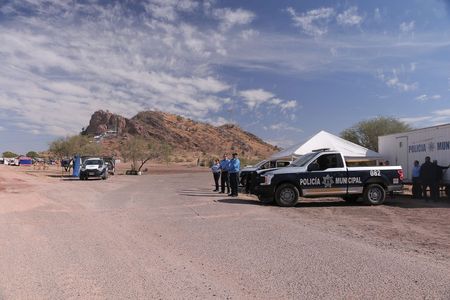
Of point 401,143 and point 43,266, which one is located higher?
point 401,143

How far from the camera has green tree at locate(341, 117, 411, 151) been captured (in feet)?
152

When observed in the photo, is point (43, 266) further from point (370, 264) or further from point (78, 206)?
point (78, 206)

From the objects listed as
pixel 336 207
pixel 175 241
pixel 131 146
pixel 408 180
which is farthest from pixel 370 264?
pixel 131 146

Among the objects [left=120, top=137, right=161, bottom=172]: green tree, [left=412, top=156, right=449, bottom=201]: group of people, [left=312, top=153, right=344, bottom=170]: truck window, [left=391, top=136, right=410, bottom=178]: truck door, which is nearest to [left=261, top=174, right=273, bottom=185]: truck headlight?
[left=312, top=153, right=344, bottom=170]: truck window

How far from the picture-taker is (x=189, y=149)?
118438mm

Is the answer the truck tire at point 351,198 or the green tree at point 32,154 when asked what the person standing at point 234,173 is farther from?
the green tree at point 32,154

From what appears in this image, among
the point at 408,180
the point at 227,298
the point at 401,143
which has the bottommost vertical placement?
the point at 227,298

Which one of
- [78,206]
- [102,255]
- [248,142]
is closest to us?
[102,255]

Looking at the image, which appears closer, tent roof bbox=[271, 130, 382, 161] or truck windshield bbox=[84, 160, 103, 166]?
tent roof bbox=[271, 130, 382, 161]

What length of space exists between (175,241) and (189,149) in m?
109

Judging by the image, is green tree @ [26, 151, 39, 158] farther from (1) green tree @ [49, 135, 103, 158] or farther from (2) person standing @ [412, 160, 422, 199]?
(2) person standing @ [412, 160, 422, 199]

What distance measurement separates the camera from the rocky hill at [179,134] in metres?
118

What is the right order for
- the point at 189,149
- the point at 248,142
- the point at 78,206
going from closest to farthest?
the point at 78,206 < the point at 189,149 < the point at 248,142

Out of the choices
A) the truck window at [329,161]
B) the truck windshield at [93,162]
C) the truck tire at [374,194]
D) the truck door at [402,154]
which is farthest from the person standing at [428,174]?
the truck windshield at [93,162]
